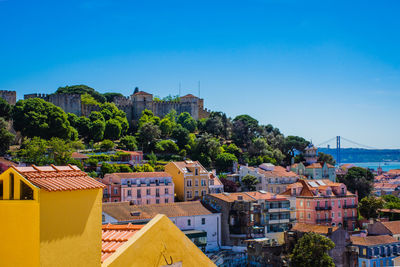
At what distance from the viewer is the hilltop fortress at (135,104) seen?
267 ft

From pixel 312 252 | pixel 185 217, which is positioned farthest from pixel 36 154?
pixel 312 252

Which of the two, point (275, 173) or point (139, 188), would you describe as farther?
point (275, 173)

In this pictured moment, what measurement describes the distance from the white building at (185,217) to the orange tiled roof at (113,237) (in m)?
32.7

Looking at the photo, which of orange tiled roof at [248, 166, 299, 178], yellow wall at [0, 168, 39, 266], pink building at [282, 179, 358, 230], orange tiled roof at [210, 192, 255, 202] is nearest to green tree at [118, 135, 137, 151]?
orange tiled roof at [248, 166, 299, 178]

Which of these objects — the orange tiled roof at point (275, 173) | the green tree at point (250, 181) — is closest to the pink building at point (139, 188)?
the green tree at point (250, 181)

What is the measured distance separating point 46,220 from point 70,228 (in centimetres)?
37

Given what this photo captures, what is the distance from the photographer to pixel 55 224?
4617mm

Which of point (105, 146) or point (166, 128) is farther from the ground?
point (166, 128)

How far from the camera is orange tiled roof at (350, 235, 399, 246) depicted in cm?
4197

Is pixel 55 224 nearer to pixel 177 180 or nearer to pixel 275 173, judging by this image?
pixel 177 180

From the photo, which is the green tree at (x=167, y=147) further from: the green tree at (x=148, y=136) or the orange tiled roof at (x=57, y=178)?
the orange tiled roof at (x=57, y=178)

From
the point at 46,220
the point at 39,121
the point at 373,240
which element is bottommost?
the point at 373,240

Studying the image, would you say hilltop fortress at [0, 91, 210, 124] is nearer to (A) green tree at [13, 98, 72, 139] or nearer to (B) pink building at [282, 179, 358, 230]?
(A) green tree at [13, 98, 72, 139]

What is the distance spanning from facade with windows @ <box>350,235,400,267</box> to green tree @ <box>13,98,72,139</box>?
43035 mm
